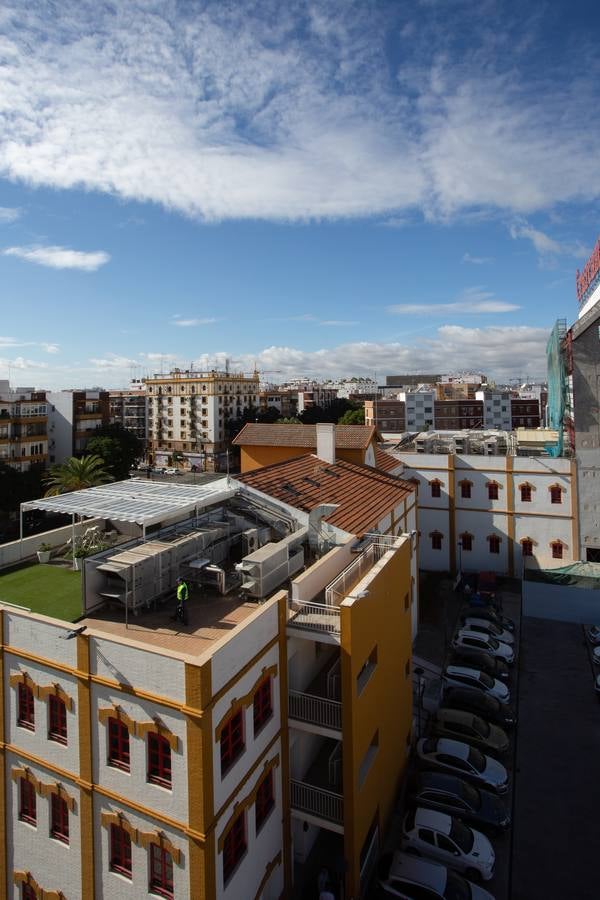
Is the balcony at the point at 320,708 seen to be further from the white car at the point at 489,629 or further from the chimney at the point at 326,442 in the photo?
the white car at the point at 489,629

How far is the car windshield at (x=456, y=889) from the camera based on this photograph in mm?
14041

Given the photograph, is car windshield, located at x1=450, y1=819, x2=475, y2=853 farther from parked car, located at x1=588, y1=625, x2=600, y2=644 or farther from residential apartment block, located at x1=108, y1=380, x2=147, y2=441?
residential apartment block, located at x1=108, y1=380, x2=147, y2=441

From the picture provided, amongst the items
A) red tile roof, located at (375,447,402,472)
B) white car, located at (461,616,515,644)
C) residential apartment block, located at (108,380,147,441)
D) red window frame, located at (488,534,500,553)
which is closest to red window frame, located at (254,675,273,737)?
white car, located at (461,616,515,644)

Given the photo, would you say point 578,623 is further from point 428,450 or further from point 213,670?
point 213,670

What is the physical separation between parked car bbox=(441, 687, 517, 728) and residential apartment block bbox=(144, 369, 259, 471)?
76205 millimetres

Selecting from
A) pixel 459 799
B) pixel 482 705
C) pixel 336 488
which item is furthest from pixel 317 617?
pixel 482 705

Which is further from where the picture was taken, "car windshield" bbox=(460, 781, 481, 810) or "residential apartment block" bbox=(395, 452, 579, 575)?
"residential apartment block" bbox=(395, 452, 579, 575)

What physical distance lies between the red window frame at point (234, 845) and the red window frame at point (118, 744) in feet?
8.52

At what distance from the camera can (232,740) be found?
37.9 ft

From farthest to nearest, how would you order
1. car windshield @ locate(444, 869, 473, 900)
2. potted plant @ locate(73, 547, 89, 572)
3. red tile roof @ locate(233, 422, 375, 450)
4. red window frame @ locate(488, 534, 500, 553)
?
red window frame @ locate(488, 534, 500, 553) → red tile roof @ locate(233, 422, 375, 450) → potted plant @ locate(73, 547, 89, 572) → car windshield @ locate(444, 869, 473, 900)

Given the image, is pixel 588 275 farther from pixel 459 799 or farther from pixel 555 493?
pixel 459 799

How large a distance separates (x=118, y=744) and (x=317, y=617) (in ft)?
17.4

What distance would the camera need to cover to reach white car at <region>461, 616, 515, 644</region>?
28.4m

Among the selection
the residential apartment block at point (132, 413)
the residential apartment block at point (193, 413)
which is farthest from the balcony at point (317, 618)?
the residential apartment block at point (132, 413)
